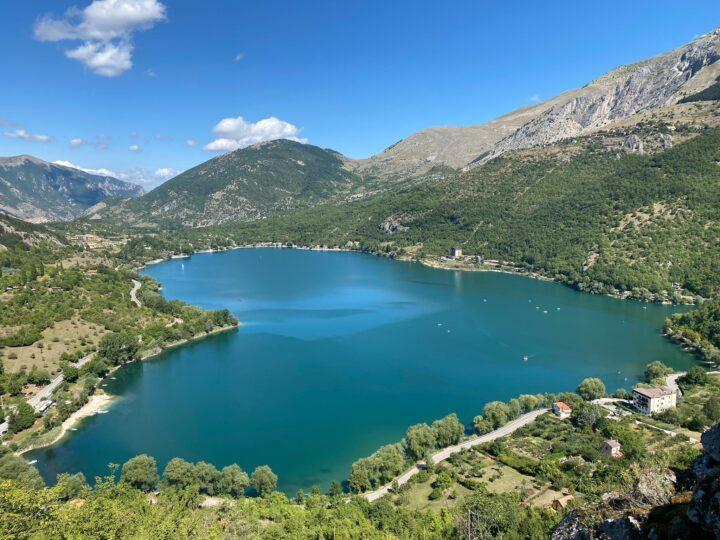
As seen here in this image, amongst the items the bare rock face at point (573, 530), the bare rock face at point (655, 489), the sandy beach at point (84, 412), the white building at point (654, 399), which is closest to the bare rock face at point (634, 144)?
the white building at point (654, 399)

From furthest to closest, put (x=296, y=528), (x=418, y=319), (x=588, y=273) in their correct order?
(x=588, y=273) < (x=418, y=319) < (x=296, y=528)

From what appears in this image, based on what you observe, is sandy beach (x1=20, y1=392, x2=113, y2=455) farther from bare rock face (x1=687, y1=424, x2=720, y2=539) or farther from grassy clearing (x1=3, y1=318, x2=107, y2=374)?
bare rock face (x1=687, y1=424, x2=720, y2=539)

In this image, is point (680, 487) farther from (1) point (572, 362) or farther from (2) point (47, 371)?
(2) point (47, 371)

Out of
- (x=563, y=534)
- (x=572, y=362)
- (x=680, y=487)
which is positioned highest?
(x=680, y=487)

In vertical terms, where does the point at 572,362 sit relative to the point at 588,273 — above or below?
below

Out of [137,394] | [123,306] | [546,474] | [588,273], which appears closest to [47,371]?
[137,394]

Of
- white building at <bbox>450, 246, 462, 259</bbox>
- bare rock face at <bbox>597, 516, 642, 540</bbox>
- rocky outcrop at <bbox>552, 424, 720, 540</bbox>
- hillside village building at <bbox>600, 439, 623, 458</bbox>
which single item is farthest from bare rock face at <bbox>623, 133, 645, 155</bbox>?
bare rock face at <bbox>597, 516, 642, 540</bbox>

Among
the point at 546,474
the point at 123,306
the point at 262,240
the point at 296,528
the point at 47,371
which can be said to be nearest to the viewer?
the point at 296,528
